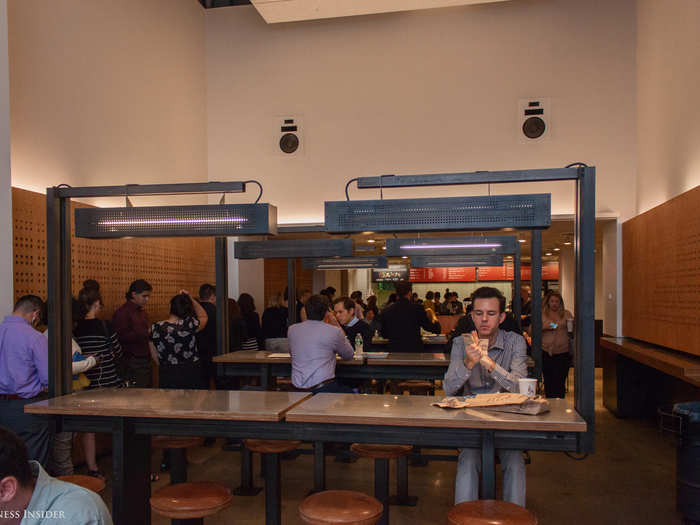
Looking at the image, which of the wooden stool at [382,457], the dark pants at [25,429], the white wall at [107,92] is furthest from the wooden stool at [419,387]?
the white wall at [107,92]

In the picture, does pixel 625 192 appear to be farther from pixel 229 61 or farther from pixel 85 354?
pixel 85 354

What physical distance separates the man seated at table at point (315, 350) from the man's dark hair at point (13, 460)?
307cm

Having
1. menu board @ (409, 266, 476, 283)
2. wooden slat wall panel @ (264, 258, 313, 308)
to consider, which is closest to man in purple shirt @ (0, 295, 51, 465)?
wooden slat wall panel @ (264, 258, 313, 308)

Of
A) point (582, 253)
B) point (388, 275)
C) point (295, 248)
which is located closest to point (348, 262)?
point (295, 248)

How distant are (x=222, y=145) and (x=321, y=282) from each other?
7329 millimetres

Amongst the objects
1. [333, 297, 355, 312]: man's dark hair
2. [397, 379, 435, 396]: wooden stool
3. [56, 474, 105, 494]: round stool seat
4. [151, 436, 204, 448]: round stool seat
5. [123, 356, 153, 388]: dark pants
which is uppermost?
[333, 297, 355, 312]: man's dark hair

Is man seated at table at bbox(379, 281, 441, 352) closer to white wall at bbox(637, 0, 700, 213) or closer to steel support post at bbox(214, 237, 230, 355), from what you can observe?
steel support post at bbox(214, 237, 230, 355)

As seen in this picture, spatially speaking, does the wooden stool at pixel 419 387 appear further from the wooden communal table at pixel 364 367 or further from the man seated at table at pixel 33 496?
the man seated at table at pixel 33 496

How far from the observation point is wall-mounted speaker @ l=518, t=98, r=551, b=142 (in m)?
7.65

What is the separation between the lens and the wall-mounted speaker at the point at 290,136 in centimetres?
828

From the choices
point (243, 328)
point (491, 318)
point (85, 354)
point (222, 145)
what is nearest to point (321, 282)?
point (222, 145)

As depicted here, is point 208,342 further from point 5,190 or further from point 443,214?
point 443,214

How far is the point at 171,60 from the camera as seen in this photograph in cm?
754

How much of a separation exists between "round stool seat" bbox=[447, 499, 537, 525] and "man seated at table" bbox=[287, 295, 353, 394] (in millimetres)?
2084
